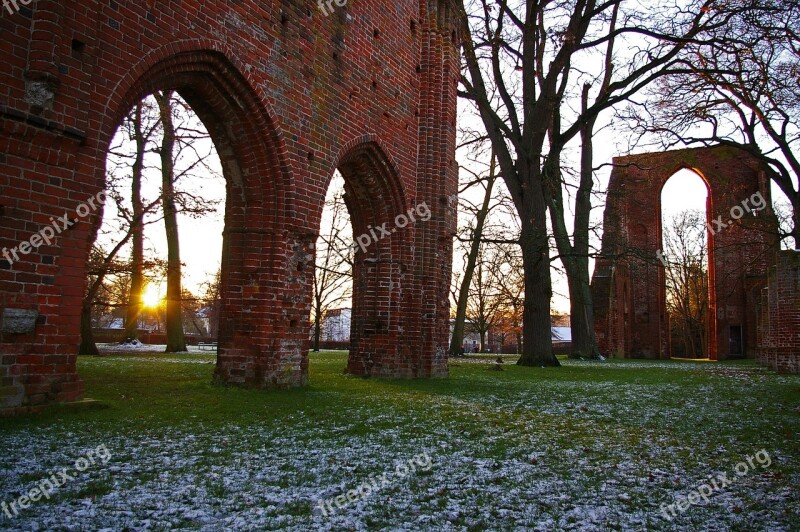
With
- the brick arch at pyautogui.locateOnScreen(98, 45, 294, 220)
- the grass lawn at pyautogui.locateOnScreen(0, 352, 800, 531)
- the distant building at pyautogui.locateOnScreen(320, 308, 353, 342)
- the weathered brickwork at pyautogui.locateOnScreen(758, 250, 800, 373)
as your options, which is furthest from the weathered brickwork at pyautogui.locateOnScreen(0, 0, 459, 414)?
the distant building at pyautogui.locateOnScreen(320, 308, 353, 342)

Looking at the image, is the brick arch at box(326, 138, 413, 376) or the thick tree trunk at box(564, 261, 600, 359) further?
the thick tree trunk at box(564, 261, 600, 359)

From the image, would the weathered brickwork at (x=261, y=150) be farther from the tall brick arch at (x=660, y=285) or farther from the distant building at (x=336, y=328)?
the distant building at (x=336, y=328)

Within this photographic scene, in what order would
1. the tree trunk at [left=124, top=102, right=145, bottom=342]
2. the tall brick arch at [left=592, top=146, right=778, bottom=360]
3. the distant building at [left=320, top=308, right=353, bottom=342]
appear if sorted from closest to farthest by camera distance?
the tree trunk at [left=124, top=102, right=145, bottom=342]
the tall brick arch at [left=592, top=146, right=778, bottom=360]
the distant building at [left=320, top=308, right=353, bottom=342]

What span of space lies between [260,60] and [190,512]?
670 cm

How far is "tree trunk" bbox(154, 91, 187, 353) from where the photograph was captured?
18.7m

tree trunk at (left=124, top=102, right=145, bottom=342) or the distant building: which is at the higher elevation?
tree trunk at (left=124, top=102, right=145, bottom=342)

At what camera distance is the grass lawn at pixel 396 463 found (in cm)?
314

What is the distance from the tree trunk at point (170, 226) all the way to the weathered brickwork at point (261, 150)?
9.41 m

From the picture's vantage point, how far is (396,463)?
4.33 meters

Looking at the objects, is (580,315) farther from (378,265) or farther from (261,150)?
(261,150)

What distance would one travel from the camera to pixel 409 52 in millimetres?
12039

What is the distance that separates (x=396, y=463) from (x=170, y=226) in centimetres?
A: 1842

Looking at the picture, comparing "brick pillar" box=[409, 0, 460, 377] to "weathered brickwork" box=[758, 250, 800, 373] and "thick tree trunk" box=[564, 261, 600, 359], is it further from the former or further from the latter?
"thick tree trunk" box=[564, 261, 600, 359]

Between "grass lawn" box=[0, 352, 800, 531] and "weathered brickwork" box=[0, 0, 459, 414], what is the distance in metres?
1.13
